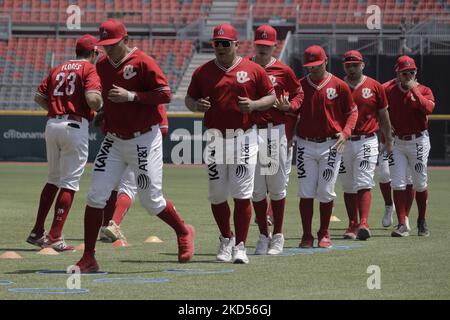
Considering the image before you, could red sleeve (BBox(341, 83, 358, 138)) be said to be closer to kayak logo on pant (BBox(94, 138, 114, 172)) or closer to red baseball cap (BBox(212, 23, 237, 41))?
red baseball cap (BBox(212, 23, 237, 41))

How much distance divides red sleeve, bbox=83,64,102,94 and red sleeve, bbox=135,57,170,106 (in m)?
1.36

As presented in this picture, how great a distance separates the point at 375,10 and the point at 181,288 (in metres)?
30.9

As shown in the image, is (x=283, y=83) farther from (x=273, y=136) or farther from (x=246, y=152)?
(x=246, y=152)

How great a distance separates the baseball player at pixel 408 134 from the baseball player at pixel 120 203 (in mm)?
3221

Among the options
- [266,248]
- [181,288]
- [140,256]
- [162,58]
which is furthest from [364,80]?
[162,58]

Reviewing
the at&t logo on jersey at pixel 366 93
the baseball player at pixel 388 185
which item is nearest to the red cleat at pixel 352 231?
the baseball player at pixel 388 185

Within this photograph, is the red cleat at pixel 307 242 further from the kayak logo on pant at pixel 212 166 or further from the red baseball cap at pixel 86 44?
the red baseball cap at pixel 86 44

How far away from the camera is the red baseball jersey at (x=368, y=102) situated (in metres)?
12.9

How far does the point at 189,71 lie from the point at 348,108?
2479 cm

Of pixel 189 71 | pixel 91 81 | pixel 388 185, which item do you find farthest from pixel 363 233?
pixel 189 71

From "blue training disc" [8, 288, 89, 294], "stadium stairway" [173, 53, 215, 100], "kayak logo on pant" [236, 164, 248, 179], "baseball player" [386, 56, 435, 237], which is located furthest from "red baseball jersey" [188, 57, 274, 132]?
"stadium stairway" [173, 53, 215, 100]

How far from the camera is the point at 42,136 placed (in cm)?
3141

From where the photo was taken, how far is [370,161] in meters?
13.1

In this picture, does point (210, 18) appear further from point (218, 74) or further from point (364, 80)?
point (218, 74)
